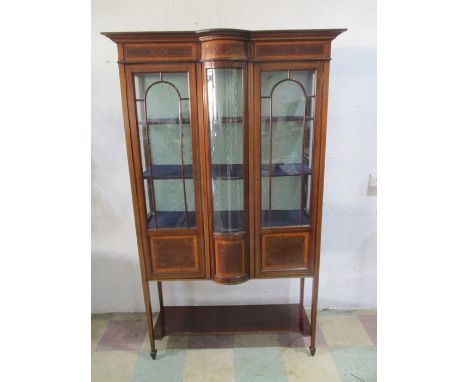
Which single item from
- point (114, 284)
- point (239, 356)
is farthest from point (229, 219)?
point (114, 284)

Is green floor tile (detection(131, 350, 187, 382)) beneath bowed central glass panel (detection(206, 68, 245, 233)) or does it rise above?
beneath

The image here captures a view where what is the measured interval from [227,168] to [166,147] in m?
0.34

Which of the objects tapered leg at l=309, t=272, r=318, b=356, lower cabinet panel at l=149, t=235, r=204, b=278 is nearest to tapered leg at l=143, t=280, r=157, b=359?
lower cabinet panel at l=149, t=235, r=204, b=278

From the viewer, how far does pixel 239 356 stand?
187 centimetres

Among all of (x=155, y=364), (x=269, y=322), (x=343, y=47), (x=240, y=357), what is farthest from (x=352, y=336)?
(x=343, y=47)

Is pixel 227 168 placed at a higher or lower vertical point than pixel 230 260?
higher

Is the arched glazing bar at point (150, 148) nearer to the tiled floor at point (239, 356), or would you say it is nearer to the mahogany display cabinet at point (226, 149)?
the mahogany display cabinet at point (226, 149)

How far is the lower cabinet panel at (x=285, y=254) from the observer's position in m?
1.68

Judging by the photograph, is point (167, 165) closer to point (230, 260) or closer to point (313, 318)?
point (230, 260)

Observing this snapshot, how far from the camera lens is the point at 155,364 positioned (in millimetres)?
1829

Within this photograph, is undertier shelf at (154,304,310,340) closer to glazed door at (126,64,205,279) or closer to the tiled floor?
the tiled floor

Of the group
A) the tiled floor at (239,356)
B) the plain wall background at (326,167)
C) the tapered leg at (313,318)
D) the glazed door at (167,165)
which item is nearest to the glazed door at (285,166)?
the tapered leg at (313,318)

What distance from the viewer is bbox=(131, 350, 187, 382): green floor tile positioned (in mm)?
1737
